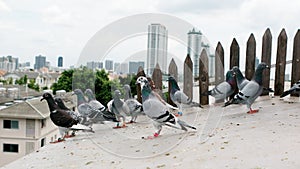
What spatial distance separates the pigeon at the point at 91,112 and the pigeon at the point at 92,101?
57 mm

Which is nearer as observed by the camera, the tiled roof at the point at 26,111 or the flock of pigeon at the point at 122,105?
the flock of pigeon at the point at 122,105

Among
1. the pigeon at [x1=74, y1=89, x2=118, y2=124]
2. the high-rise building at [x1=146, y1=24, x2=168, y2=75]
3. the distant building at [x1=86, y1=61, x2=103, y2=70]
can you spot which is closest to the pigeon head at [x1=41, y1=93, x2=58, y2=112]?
the pigeon at [x1=74, y1=89, x2=118, y2=124]

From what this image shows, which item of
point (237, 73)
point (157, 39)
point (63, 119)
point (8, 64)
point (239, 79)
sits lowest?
point (63, 119)

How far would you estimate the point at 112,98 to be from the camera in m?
5.76

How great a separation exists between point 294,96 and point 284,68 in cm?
57

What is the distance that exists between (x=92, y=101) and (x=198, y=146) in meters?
2.17

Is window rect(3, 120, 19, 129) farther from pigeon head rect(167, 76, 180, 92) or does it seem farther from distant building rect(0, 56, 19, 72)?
distant building rect(0, 56, 19, 72)

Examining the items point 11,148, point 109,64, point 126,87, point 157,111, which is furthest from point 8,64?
point 157,111

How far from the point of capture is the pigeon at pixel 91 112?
525 cm

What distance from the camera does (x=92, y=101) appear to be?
5461 millimetres

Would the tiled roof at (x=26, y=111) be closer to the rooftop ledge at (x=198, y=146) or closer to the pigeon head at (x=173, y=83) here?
the rooftop ledge at (x=198, y=146)

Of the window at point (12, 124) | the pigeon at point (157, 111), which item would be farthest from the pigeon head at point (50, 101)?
the window at point (12, 124)

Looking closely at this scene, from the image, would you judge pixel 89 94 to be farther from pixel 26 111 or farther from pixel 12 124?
pixel 12 124

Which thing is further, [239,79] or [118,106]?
[239,79]
